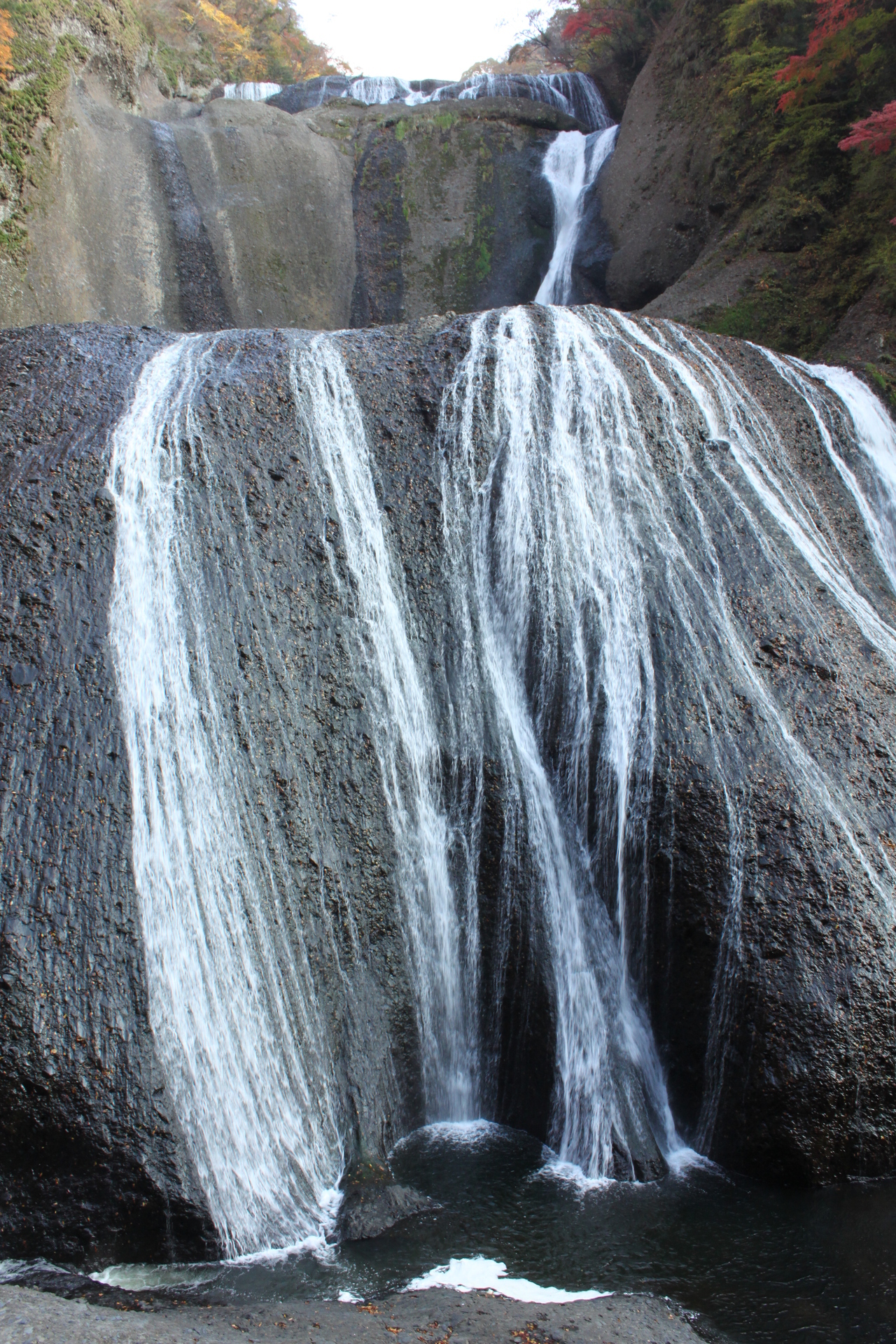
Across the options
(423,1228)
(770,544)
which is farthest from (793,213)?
(423,1228)

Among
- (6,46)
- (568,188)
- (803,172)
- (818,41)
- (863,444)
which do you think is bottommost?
(863,444)

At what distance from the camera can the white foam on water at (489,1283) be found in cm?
322

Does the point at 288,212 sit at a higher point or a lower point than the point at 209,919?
higher

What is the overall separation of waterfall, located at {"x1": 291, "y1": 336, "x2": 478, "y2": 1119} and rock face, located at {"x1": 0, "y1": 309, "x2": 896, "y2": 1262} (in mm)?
64

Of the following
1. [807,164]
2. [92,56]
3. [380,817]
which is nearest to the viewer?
[380,817]

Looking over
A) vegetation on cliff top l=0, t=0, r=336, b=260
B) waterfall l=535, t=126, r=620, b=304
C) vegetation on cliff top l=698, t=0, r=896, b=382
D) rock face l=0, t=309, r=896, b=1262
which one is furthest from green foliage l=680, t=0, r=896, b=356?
vegetation on cliff top l=0, t=0, r=336, b=260

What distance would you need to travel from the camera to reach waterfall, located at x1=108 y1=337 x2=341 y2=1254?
3.69 meters

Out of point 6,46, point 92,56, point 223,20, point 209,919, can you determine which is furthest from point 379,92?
point 209,919

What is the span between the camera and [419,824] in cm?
483

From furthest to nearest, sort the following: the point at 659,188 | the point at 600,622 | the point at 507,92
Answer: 1. the point at 507,92
2. the point at 659,188
3. the point at 600,622

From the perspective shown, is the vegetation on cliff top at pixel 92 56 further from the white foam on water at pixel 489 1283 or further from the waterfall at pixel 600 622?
the white foam on water at pixel 489 1283

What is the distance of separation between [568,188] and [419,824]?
41.3 feet

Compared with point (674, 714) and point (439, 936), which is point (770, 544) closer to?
point (674, 714)

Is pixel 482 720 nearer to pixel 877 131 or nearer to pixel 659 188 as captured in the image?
pixel 877 131
